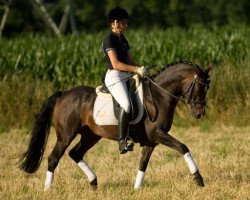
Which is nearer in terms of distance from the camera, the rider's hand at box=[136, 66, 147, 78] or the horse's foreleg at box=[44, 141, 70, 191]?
the rider's hand at box=[136, 66, 147, 78]

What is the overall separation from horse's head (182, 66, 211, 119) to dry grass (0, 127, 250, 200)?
1.02m

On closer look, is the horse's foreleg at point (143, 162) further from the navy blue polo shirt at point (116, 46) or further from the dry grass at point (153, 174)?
the navy blue polo shirt at point (116, 46)

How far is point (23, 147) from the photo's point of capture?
15469 millimetres

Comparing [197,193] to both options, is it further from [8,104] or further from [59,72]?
[59,72]

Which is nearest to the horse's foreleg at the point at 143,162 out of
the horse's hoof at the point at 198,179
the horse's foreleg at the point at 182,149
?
the horse's foreleg at the point at 182,149

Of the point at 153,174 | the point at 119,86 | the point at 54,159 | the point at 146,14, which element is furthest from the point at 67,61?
the point at 146,14

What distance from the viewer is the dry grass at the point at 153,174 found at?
9.47 meters

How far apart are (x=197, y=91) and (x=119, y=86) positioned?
41.7 inches

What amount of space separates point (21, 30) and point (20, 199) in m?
54.7

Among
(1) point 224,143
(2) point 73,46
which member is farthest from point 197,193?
(2) point 73,46

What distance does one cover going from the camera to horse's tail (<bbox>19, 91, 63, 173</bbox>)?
10.9 metres

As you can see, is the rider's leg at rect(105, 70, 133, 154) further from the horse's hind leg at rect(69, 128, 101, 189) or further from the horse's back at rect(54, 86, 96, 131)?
the horse's hind leg at rect(69, 128, 101, 189)

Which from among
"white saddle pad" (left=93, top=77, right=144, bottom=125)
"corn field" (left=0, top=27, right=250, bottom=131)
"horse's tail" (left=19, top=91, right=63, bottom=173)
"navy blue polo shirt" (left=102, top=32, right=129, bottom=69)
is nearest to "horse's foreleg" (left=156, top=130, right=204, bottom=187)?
"white saddle pad" (left=93, top=77, right=144, bottom=125)

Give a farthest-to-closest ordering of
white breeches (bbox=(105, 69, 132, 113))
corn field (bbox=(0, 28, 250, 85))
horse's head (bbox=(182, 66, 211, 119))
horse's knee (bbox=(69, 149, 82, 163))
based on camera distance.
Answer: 1. corn field (bbox=(0, 28, 250, 85))
2. horse's knee (bbox=(69, 149, 82, 163))
3. white breeches (bbox=(105, 69, 132, 113))
4. horse's head (bbox=(182, 66, 211, 119))
